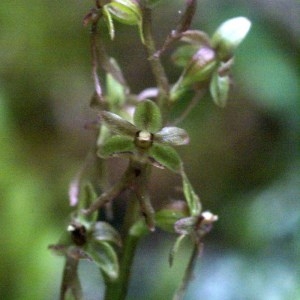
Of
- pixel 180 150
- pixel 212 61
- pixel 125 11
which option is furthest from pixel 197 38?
pixel 180 150

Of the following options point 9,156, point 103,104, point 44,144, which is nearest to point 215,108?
point 44,144

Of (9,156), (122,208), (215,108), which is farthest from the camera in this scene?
(215,108)

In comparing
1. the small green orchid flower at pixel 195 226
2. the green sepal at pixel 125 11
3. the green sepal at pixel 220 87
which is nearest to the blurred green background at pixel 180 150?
the small green orchid flower at pixel 195 226

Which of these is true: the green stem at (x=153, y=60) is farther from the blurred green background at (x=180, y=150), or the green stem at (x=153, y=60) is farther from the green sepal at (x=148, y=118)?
the blurred green background at (x=180, y=150)

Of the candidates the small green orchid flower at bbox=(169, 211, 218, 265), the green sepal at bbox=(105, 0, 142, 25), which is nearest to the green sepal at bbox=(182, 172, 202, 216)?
the small green orchid flower at bbox=(169, 211, 218, 265)

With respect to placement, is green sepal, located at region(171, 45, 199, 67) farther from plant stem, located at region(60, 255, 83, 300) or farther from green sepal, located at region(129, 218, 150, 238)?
plant stem, located at region(60, 255, 83, 300)

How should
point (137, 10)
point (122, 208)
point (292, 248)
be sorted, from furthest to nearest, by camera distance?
point (122, 208)
point (292, 248)
point (137, 10)

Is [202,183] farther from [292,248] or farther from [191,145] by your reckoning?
[292,248]
